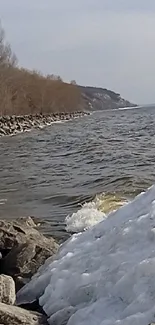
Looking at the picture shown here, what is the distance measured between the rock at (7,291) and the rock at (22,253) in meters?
A: 0.87

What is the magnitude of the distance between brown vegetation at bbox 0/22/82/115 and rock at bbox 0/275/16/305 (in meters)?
50.7

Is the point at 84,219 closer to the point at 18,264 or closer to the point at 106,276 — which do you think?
the point at 18,264

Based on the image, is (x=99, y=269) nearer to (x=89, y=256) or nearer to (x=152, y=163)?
(x=89, y=256)

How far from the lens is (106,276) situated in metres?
5.07

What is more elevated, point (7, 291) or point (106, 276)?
point (106, 276)

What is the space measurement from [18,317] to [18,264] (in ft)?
6.50

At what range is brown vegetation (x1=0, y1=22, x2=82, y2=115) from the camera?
190ft

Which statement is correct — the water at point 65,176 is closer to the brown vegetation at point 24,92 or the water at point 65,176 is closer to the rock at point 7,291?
the rock at point 7,291

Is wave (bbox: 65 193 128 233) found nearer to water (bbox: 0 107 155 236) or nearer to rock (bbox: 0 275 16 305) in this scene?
water (bbox: 0 107 155 236)

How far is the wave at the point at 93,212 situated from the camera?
10070 mm

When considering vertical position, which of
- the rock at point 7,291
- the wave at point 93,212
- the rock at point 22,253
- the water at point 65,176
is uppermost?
the rock at point 7,291

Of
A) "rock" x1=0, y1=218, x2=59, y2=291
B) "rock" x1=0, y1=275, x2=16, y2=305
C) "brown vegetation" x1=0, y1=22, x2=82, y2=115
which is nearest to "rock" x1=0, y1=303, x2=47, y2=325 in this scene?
"rock" x1=0, y1=275, x2=16, y2=305

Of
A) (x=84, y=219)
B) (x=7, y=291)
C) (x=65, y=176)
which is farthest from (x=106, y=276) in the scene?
(x=65, y=176)

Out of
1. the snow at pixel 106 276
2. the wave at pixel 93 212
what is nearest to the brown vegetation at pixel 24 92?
the wave at pixel 93 212
